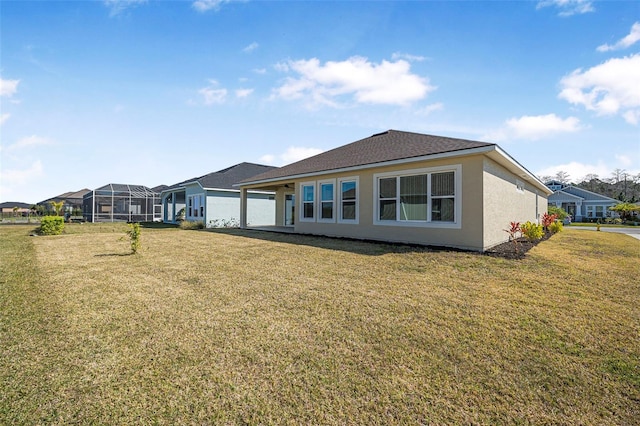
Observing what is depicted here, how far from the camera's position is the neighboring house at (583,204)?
39812 mm

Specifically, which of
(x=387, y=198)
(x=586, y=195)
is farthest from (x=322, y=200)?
(x=586, y=195)

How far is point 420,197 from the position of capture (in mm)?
10133

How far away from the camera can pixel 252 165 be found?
25719 millimetres

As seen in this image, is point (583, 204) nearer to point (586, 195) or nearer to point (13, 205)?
point (586, 195)

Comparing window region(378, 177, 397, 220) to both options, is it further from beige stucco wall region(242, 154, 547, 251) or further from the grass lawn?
the grass lawn

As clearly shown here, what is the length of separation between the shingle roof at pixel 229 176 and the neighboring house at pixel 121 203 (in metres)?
5.20

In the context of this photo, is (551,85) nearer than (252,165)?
Yes

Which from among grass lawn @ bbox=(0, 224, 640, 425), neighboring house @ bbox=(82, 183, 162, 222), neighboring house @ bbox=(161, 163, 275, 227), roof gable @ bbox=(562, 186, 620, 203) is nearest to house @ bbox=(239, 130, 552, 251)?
grass lawn @ bbox=(0, 224, 640, 425)

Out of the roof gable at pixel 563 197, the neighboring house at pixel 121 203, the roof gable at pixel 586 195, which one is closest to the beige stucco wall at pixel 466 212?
the neighboring house at pixel 121 203

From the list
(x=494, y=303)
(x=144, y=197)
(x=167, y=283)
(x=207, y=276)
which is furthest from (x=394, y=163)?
→ (x=144, y=197)

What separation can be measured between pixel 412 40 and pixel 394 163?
4593mm

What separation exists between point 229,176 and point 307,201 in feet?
36.0

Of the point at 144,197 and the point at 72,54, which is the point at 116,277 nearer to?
the point at 72,54

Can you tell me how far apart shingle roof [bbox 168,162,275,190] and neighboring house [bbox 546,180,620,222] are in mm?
40875
